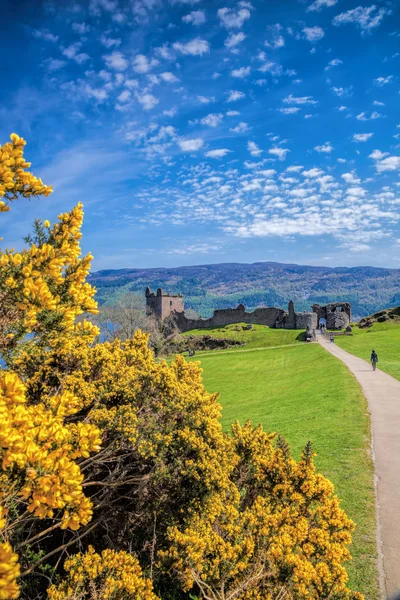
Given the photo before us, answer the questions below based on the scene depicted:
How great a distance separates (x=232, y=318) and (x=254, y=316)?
5.59 metres

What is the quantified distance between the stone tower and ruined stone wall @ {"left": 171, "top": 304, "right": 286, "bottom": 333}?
10.7 ft

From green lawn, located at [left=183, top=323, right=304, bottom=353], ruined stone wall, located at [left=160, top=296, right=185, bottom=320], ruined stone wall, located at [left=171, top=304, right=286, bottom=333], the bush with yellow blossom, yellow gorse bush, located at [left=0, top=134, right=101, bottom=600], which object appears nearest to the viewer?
yellow gorse bush, located at [left=0, top=134, right=101, bottom=600]

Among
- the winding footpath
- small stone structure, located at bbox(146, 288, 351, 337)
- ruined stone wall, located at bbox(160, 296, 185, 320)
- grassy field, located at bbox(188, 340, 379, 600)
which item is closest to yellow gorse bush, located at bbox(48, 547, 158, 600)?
grassy field, located at bbox(188, 340, 379, 600)

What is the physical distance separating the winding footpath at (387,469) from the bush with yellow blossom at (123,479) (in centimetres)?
124

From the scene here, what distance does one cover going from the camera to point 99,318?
194ft

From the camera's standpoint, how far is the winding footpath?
6.62 metres

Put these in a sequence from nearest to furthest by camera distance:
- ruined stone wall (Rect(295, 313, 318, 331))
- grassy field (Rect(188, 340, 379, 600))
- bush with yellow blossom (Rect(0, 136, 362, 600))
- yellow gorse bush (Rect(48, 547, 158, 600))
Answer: bush with yellow blossom (Rect(0, 136, 362, 600)) → yellow gorse bush (Rect(48, 547, 158, 600)) → grassy field (Rect(188, 340, 379, 600)) → ruined stone wall (Rect(295, 313, 318, 331))

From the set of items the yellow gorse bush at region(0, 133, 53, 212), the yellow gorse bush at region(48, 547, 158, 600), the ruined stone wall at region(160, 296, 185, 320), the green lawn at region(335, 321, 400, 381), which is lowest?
Answer: the green lawn at region(335, 321, 400, 381)

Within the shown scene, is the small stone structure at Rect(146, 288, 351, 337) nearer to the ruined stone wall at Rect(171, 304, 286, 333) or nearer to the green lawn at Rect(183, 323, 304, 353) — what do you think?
the ruined stone wall at Rect(171, 304, 286, 333)

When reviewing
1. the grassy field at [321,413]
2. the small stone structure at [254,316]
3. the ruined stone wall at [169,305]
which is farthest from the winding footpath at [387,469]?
the ruined stone wall at [169,305]

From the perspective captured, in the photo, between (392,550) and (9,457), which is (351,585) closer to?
(392,550)

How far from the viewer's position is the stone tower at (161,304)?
3575 inches

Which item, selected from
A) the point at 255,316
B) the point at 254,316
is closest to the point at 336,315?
the point at 255,316

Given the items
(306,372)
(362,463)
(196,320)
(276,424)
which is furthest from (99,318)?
(362,463)
